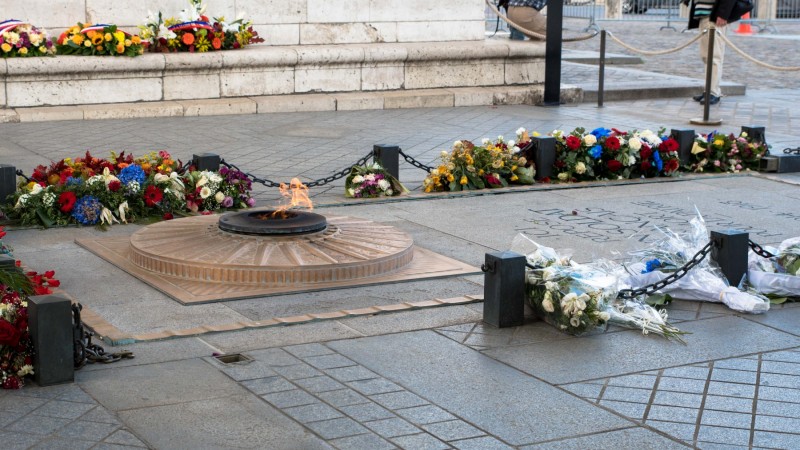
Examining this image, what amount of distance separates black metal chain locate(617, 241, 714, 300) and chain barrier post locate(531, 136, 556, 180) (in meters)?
3.19

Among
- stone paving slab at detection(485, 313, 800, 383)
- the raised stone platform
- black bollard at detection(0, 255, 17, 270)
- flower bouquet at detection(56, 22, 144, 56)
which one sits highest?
flower bouquet at detection(56, 22, 144, 56)

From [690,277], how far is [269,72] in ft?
25.6

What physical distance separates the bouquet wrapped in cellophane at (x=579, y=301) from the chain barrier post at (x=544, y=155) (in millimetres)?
3441

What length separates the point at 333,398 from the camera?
4.28 m

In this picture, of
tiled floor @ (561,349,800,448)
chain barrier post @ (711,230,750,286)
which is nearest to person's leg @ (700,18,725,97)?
chain barrier post @ (711,230,750,286)

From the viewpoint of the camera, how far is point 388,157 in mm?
8492

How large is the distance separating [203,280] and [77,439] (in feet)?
6.57

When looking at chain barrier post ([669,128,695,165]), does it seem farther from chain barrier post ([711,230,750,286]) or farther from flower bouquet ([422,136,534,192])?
chain barrier post ([711,230,750,286])

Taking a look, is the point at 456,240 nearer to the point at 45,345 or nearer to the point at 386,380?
Answer: the point at 386,380

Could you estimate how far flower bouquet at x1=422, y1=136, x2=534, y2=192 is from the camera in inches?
334

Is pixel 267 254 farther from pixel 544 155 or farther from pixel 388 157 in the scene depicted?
pixel 544 155

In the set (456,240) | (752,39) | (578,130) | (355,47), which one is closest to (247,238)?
(456,240)

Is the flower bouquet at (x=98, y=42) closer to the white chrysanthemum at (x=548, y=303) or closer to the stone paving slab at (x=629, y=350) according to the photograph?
the white chrysanthemum at (x=548, y=303)

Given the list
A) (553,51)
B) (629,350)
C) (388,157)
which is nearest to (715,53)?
(553,51)
